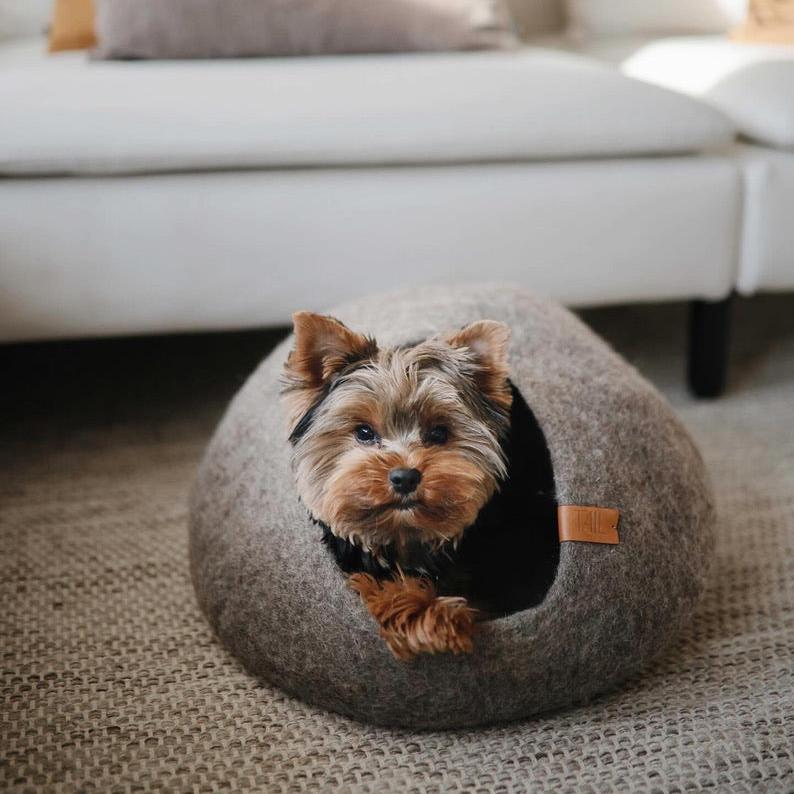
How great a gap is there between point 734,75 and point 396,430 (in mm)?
1376

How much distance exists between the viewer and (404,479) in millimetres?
976

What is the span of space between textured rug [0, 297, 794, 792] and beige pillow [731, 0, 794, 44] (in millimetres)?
959

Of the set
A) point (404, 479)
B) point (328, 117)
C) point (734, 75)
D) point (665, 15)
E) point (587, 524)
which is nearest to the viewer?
point (404, 479)

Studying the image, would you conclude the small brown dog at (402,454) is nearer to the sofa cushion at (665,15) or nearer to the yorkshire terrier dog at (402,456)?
the yorkshire terrier dog at (402,456)

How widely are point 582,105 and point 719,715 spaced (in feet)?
3.54

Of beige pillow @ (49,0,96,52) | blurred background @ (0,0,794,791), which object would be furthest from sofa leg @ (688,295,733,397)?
beige pillow @ (49,0,96,52)

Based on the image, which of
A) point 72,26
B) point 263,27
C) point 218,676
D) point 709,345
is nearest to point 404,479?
point 218,676

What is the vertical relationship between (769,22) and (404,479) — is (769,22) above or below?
above

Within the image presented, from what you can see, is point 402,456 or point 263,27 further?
point 263,27

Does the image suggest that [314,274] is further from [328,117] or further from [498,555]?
[498,555]

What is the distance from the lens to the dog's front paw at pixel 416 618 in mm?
995

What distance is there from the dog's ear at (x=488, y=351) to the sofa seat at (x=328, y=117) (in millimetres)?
720

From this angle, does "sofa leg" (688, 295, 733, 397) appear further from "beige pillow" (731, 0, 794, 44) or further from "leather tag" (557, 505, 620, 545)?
"leather tag" (557, 505, 620, 545)

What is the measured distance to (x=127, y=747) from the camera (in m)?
1.09
